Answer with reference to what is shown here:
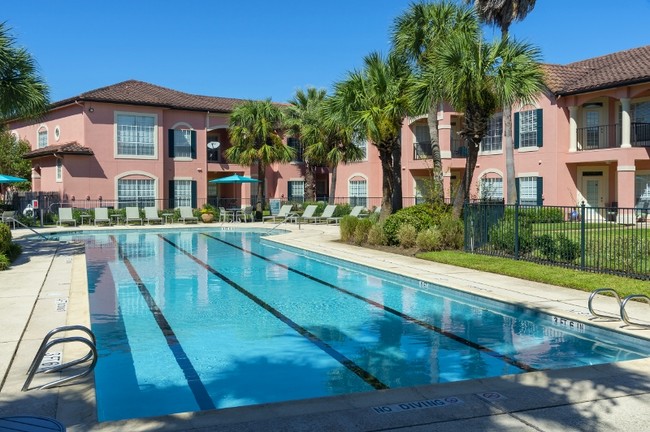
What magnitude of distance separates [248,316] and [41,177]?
98.7 ft

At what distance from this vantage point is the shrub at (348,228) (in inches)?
838

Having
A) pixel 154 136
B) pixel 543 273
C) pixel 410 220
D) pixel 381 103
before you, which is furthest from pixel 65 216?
pixel 543 273

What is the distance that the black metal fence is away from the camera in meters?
12.1

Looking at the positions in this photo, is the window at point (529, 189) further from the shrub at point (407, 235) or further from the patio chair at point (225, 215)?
the patio chair at point (225, 215)

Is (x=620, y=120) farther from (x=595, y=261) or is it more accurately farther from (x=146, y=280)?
(x=146, y=280)

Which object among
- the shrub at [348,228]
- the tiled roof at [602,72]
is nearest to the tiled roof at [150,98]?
the shrub at [348,228]

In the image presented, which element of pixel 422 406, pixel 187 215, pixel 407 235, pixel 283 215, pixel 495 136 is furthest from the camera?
pixel 283 215

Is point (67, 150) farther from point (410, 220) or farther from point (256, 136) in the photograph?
point (410, 220)

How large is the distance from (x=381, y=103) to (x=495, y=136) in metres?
13.8

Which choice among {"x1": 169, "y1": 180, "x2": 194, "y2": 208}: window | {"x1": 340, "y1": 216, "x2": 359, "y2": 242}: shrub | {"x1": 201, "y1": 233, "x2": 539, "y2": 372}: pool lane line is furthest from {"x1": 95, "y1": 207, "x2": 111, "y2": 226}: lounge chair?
{"x1": 201, "y1": 233, "x2": 539, "y2": 372}: pool lane line

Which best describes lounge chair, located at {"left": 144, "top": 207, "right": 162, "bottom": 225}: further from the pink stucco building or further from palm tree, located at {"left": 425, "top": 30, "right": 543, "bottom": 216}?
palm tree, located at {"left": 425, "top": 30, "right": 543, "bottom": 216}

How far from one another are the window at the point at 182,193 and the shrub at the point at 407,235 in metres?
21.5

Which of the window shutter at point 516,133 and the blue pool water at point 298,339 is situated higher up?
the window shutter at point 516,133

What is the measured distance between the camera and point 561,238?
13797mm
